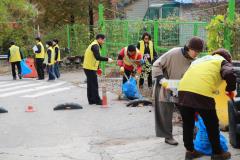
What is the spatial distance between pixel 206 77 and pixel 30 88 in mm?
12262

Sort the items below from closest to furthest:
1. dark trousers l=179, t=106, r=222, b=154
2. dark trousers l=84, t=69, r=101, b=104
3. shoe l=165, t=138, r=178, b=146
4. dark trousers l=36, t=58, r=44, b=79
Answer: dark trousers l=179, t=106, r=222, b=154, shoe l=165, t=138, r=178, b=146, dark trousers l=84, t=69, r=101, b=104, dark trousers l=36, t=58, r=44, b=79

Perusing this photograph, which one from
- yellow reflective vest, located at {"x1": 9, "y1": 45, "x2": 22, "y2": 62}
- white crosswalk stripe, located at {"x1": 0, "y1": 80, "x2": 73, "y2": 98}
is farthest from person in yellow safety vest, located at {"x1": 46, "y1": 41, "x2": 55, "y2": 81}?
yellow reflective vest, located at {"x1": 9, "y1": 45, "x2": 22, "y2": 62}

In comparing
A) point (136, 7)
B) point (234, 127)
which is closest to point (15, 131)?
point (234, 127)

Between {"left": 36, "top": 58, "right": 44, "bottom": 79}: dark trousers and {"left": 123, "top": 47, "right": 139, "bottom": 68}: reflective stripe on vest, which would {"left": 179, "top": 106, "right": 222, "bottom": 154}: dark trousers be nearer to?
{"left": 123, "top": 47, "right": 139, "bottom": 68}: reflective stripe on vest

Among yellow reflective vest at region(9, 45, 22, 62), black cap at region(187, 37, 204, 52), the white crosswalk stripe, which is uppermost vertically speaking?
black cap at region(187, 37, 204, 52)

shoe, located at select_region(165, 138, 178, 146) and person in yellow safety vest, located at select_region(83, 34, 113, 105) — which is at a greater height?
person in yellow safety vest, located at select_region(83, 34, 113, 105)

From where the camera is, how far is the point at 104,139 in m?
8.95

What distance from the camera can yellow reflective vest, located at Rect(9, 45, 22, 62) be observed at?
21.7 metres

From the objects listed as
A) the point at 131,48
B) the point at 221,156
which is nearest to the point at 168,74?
the point at 221,156

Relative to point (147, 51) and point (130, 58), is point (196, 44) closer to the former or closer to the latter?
Result: point (130, 58)

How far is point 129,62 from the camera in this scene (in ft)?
43.7

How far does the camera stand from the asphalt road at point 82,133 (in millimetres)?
7754

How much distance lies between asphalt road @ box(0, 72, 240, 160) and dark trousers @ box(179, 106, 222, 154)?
1.34 ft

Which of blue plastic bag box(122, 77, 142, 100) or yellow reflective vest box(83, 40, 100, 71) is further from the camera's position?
blue plastic bag box(122, 77, 142, 100)
